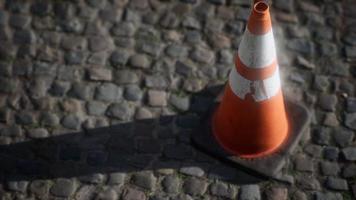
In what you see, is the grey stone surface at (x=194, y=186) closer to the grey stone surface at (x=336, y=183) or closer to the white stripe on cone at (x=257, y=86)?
the white stripe on cone at (x=257, y=86)

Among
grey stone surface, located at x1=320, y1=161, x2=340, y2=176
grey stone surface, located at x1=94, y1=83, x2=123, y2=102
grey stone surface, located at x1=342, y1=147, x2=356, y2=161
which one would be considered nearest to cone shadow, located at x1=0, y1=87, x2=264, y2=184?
grey stone surface, located at x1=94, y1=83, x2=123, y2=102

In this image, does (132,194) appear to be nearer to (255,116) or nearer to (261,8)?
(255,116)

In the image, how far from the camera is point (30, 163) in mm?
4074

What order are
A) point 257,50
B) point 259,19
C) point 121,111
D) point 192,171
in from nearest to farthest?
1. point 259,19
2. point 257,50
3. point 192,171
4. point 121,111

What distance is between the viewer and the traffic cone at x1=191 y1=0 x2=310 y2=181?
3.70 metres

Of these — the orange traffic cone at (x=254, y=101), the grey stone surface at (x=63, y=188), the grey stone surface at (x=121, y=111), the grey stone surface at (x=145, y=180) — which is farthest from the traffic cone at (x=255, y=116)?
the grey stone surface at (x=63, y=188)

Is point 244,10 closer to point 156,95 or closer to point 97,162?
point 156,95

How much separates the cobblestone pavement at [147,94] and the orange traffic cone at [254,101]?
20 cm

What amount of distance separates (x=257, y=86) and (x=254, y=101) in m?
0.12

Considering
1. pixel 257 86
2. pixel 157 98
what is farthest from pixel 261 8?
pixel 157 98

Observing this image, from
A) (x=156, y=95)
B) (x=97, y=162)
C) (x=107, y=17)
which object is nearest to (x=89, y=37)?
(x=107, y=17)

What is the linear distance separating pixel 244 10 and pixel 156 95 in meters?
1.13

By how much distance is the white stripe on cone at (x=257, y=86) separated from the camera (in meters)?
3.81

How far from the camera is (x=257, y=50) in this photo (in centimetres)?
369
